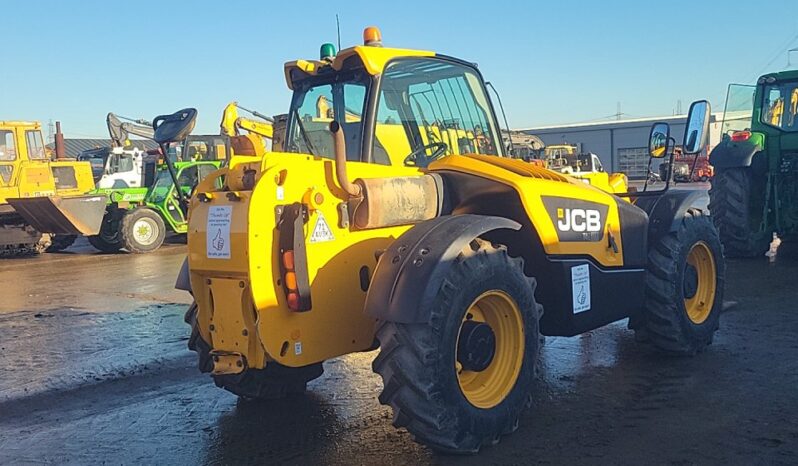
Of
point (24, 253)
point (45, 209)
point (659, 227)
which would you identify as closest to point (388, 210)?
point (659, 227)

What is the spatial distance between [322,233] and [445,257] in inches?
26.7

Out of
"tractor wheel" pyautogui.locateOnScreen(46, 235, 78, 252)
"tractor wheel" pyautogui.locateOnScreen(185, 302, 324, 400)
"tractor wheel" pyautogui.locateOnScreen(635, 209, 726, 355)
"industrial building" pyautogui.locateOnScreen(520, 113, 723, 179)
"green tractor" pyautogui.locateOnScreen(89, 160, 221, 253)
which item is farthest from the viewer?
"industrial building" pyautogui.locateOnScreen(520, 113, 723, 179)

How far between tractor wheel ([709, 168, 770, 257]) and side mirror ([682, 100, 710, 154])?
5.51 m

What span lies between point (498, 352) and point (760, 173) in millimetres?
7568

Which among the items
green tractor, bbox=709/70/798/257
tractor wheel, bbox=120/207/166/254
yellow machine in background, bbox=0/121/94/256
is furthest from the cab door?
green tractor, bbox=709/70/798/257

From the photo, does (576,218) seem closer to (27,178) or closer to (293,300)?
(293,300)

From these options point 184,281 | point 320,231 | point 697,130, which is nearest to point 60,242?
point 184,281

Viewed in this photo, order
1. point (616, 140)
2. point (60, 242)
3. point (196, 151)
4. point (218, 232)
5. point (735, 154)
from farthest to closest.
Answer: point (616, 140) → point (196, 151) → point (60, 242) → point (735, 154) → point (218, 232)

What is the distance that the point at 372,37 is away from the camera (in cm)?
459

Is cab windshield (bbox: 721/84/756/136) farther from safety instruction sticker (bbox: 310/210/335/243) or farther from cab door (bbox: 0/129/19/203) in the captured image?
cab door (bbox: 0/129/19/203)

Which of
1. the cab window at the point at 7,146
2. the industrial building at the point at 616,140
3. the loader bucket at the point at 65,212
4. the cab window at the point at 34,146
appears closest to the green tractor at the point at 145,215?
the loader bucket at the point at 65,212

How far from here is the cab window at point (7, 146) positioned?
16.1m

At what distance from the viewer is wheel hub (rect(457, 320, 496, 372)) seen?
391 cm

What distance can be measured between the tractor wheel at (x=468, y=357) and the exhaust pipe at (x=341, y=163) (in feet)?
2.20
